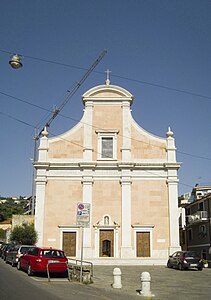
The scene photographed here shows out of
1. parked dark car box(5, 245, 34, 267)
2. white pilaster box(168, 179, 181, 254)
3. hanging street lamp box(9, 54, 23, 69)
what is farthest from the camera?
white pilaster box(168, 179, 181, 254)

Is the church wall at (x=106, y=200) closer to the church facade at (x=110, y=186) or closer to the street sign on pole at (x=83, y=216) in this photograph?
the church facade at (x=110, y=186)

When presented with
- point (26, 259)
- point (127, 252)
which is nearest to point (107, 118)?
point (127, 252)

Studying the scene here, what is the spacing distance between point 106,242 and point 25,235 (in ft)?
23.4

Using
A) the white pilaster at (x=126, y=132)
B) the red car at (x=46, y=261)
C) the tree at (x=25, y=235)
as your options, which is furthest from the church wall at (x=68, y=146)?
the red car at (x=46, y=261)

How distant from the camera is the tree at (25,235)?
106 feet

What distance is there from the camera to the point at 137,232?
3228 cm

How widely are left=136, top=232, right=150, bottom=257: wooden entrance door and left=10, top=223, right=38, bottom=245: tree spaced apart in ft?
28.1

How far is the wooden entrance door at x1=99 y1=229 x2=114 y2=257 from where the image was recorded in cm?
3209

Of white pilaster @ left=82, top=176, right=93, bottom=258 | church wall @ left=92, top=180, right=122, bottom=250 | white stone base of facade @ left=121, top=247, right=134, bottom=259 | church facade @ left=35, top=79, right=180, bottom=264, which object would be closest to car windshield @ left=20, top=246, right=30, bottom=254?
church facade @ left=35, top=79, right=180, bottom=264

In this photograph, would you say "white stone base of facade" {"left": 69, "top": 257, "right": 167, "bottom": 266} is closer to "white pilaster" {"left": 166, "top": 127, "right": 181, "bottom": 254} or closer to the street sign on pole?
"white pilaster" {"left": 166, "top": 127, "right": 181, "bottom": 254}

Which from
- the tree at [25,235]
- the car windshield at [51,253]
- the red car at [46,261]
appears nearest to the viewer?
the red car at [46,261]

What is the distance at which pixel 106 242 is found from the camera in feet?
106

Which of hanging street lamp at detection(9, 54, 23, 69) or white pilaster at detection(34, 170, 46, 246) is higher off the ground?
hanging street lamp at detection(9, 54, 23, 69)

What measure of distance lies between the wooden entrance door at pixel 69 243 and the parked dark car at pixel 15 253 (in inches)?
277
